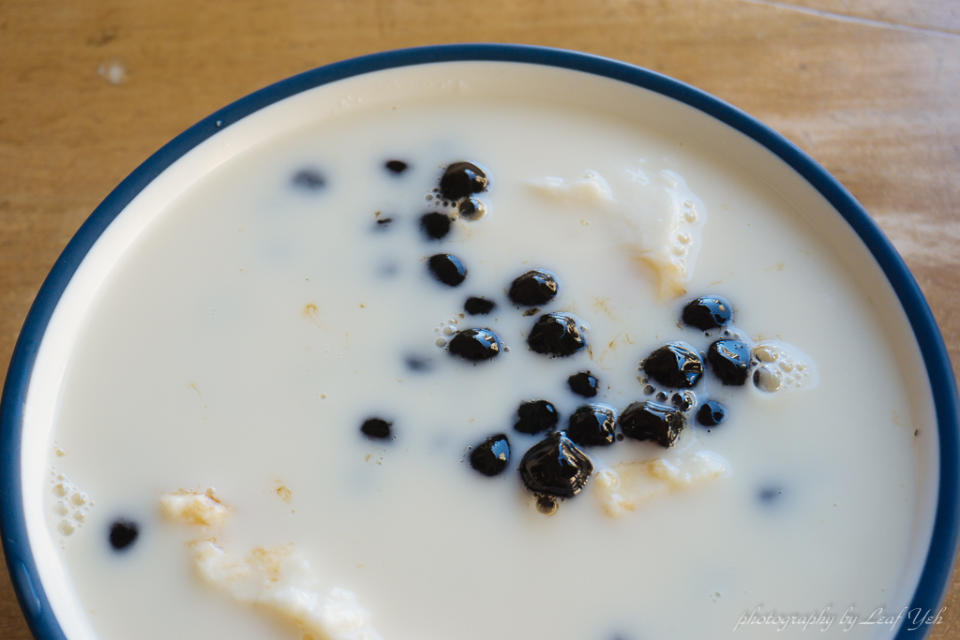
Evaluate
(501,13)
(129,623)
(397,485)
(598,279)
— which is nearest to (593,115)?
(598,279)

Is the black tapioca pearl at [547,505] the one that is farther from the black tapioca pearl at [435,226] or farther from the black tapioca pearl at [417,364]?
the black tapioca pearl at [435,226]

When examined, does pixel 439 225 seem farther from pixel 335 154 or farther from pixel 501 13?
pixel 501 13

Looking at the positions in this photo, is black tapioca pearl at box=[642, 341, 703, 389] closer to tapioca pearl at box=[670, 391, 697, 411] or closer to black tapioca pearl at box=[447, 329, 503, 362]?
tapioca pearl at box=[670, 391, 697, 411]

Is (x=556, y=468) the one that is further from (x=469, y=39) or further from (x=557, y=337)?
(x=469, y=39)

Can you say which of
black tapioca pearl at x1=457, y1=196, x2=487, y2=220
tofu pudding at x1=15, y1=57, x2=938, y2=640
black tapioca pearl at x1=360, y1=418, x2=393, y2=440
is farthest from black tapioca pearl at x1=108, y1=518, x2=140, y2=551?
black tapioca pearl at x1=457, y1=196, x2=487, y2=220

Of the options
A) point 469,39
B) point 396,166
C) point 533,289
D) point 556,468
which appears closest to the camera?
point 556,468

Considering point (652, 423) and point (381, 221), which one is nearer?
point (652, 423)

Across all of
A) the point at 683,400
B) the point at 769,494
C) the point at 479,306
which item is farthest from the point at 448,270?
the point at 769,494
